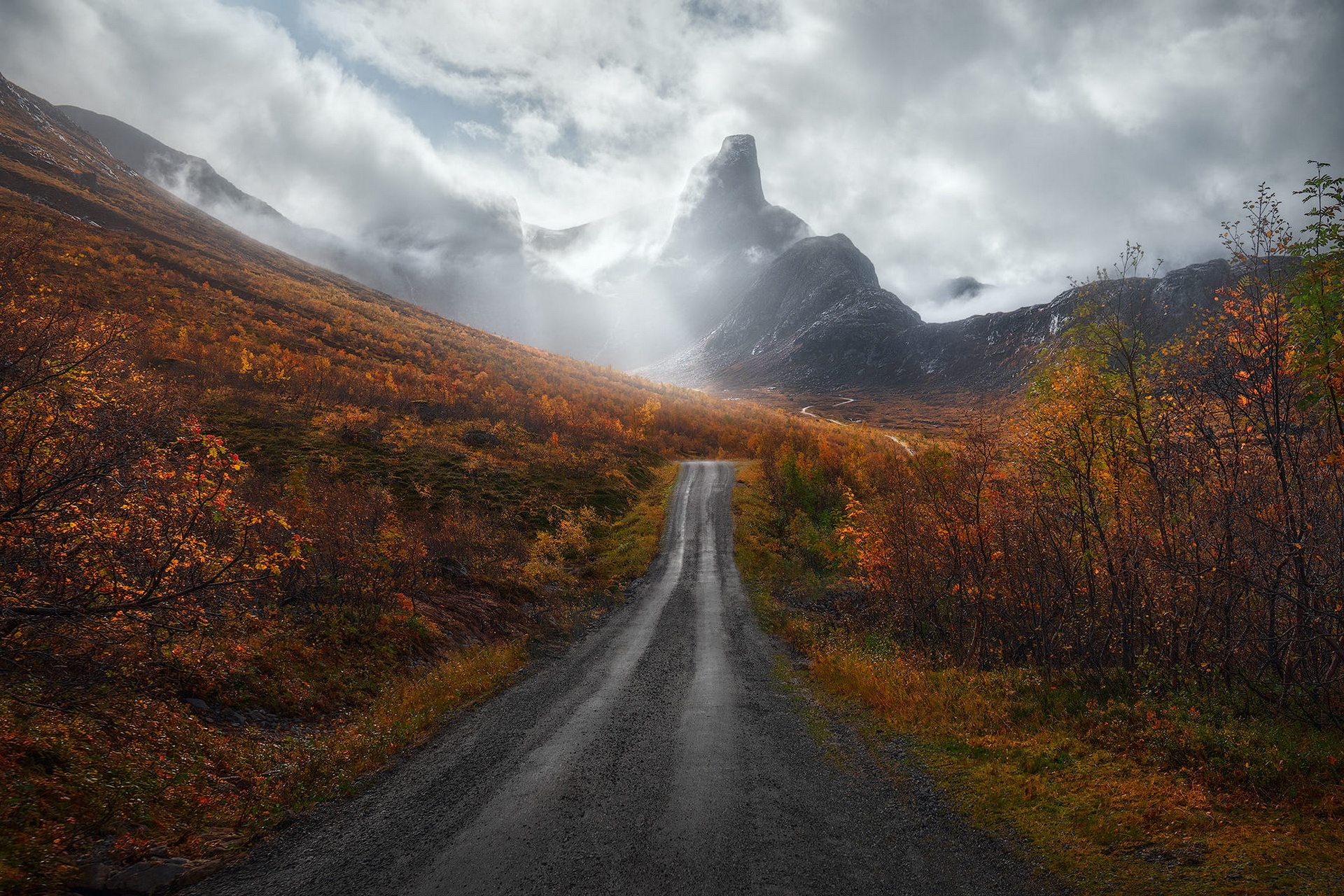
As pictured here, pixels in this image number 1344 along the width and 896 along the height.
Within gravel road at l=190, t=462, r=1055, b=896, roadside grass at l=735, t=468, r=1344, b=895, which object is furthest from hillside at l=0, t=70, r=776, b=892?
roadside grass at l=735, t=468, r=1344, b=895

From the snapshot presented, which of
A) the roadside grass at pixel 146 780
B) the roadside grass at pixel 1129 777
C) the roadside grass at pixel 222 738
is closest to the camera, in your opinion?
the roadside grass at pixel 1129 777

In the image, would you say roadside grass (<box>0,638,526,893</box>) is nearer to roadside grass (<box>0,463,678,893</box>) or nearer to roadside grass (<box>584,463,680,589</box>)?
roadside grass (<box>0,463,678,893</box>)

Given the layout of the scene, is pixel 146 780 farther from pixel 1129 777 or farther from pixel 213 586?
pixel 1129 777

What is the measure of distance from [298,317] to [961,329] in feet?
641

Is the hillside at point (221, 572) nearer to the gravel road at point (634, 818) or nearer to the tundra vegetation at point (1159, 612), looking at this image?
the gravel road at point (634, 818)

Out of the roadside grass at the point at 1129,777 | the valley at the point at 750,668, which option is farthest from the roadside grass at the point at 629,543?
the roadside grass at the point at 1129,777

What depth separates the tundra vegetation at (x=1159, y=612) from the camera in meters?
4.95

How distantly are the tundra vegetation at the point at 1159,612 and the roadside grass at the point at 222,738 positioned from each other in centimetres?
796

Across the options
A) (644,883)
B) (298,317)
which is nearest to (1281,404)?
(644,883)

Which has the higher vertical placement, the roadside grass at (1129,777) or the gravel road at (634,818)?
the roadside grass at (1129,777)

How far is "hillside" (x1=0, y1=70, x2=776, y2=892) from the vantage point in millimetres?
4984

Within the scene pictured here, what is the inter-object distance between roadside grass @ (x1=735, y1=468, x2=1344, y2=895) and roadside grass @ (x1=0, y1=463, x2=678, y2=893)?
7.91 metres

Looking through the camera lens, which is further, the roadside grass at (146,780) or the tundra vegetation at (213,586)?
the tundra vegetation at (213,586)

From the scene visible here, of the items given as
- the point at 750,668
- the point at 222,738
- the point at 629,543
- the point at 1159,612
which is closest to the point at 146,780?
the point at 222,738
